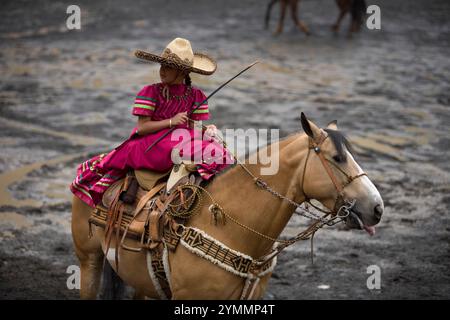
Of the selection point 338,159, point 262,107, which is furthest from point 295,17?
point 338,159

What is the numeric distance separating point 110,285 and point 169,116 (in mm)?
1675

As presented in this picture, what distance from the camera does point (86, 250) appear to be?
5566 mm

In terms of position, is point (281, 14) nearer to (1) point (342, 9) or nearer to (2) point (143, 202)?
(1) point (342, 9)

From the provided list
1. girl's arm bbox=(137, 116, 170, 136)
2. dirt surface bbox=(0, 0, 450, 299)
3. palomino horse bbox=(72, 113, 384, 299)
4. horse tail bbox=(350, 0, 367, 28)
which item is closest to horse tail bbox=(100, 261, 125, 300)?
palomino horse bbox=(72, 113, 384, 299)

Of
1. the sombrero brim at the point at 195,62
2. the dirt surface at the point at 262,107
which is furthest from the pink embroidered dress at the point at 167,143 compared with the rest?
the dirt surface at the point at 262,107

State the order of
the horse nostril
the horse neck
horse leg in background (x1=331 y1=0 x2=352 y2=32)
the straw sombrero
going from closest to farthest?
the horse nostril
the horse neck
the straw sombrero
horse leg in background (x1=331 y1=0 x2=352 y2=32)

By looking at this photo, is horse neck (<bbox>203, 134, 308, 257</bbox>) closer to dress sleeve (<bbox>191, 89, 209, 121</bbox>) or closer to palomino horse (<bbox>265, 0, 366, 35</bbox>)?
dress sleeve (<bbox>191, 89, 209, 121</bbox>)

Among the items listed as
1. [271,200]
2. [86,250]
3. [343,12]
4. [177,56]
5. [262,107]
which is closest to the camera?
[271,200]

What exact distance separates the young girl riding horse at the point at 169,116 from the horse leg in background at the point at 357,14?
14204 mm

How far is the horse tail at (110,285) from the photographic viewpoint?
568 cm

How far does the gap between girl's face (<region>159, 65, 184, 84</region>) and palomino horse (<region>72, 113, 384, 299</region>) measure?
79cm

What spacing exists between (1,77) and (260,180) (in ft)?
39.3

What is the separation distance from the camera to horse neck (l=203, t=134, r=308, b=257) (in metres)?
4.47
